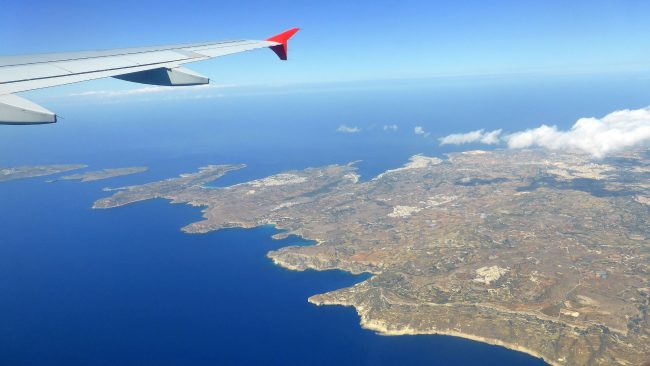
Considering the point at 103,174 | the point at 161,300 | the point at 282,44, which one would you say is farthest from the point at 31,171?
the point at 282,44

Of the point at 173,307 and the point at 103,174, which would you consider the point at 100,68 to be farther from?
the point at 103,174

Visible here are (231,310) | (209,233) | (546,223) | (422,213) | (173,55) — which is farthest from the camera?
(422,213)

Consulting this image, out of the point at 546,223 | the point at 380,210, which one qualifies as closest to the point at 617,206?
the point at 546,223

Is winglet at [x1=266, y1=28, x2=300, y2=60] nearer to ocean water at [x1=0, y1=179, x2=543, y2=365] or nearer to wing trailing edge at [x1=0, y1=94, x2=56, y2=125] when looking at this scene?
wing trailing edge at [x1=0, y1=94, x2=56, y2=125]

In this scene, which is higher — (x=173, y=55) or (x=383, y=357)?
(x=173, y=55)

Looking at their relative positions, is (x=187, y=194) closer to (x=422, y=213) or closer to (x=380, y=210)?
(x=380, y=210)

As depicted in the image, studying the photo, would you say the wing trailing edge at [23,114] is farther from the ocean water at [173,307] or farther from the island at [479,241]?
the island at [479,241]
